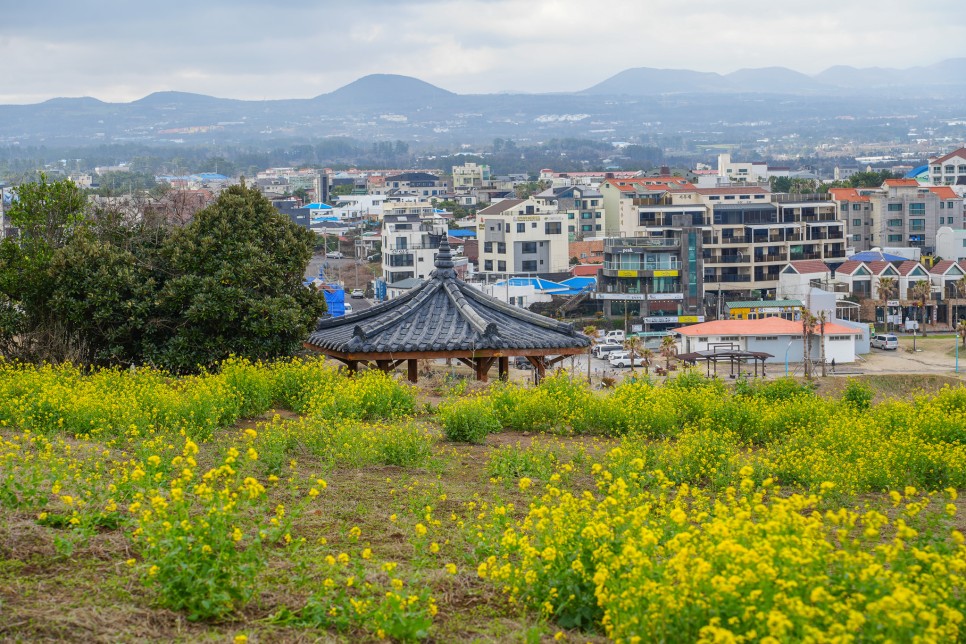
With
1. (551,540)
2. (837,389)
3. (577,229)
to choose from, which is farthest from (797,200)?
(551,540)

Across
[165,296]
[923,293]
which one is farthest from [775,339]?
[165,296]

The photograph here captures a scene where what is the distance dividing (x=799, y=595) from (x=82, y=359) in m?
14.0

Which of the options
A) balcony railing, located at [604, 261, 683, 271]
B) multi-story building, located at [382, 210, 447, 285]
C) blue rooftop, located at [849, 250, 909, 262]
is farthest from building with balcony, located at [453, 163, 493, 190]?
balcony railing, located at [604, 261, 683, 271]

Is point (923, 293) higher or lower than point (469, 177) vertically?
lower

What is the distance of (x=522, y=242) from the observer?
7419cm

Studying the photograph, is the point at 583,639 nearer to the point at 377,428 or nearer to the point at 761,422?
the point at 377,428

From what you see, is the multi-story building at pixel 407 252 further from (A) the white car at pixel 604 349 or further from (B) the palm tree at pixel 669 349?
(B) the palm tree at pixel 669 349

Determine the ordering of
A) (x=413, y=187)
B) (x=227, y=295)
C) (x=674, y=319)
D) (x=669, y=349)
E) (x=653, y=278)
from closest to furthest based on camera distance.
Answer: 1. (x=227, y=295)
2. (x=669, y=349)
3. (x=674, y=319)
4. (x=653, y=278)
5. (x=413, y=187)

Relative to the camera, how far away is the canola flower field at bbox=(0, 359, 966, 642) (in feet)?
17.3

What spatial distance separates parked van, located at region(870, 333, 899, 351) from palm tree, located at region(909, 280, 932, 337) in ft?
21.1

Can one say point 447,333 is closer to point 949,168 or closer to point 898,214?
point 898,214

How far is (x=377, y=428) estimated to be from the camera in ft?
38.1

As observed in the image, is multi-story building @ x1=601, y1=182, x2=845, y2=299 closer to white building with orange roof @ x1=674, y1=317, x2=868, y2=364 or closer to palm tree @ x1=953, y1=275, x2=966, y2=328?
palm tree @ x1=953, y1=275, x2=966, y2=328

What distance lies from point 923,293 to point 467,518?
6030 cm
